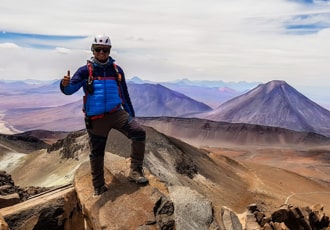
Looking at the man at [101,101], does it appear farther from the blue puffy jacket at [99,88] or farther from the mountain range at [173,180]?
the mountain range at [173,180]

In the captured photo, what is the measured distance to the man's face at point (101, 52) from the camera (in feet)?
22.5

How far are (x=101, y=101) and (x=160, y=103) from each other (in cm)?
16893

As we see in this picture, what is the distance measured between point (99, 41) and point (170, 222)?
2841mm

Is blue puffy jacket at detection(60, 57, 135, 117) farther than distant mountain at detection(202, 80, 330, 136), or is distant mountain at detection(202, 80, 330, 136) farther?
distant mountain at detection(202, 80, 330, 136)

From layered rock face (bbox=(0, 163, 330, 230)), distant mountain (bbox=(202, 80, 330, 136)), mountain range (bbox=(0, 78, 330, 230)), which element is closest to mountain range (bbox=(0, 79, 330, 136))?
distant mountain (bbox=(202, 80, 330, 136))

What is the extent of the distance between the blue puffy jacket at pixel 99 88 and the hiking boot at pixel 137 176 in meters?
1.12

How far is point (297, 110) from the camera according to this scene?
Result: 5433 inches

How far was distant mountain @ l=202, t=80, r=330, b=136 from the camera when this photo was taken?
130125mm

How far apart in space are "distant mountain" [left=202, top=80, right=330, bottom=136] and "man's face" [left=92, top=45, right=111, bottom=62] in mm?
123213

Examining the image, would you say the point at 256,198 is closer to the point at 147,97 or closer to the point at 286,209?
the point at 286,209

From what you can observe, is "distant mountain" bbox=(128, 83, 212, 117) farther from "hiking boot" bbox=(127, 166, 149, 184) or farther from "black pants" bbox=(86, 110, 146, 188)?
"black pants" bbox=(86, 110, 146, 188)

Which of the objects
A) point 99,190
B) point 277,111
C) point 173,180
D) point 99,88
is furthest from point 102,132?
point 277,111

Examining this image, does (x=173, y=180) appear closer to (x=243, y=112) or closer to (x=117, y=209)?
(x=117, y=209)

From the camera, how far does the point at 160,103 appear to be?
176 metres
